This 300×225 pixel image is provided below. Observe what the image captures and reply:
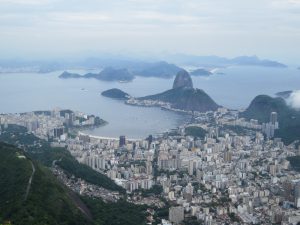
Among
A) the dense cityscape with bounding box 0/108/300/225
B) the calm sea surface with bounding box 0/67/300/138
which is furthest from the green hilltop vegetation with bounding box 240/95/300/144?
the calm sea surface with bounding box 0/67/300/138

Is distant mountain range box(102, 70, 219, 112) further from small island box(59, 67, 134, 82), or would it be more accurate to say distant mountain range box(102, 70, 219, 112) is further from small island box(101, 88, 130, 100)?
small island box(59, 67, 134, 82)

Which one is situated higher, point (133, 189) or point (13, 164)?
point (13, 164)

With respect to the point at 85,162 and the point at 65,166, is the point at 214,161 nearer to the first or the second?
the point at 85,162

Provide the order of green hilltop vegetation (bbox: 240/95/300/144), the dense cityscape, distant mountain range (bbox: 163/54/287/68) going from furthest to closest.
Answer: distant mountain range (bbox: 163/54/287/68), green hilltop vegetation (bbox: 240/95/300/144), the dense cityscape

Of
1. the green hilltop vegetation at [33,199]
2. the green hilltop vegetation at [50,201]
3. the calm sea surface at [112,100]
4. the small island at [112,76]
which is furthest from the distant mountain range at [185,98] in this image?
the green hilltop vegetation at [33,199]

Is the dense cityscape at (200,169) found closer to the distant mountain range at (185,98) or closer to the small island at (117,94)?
the distant mountain range at (185,98)

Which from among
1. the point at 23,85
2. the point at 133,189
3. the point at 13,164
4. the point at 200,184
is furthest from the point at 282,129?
the point at 23,85
